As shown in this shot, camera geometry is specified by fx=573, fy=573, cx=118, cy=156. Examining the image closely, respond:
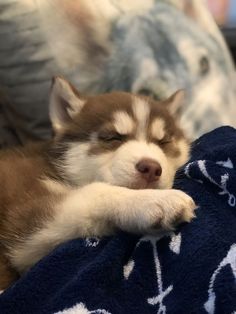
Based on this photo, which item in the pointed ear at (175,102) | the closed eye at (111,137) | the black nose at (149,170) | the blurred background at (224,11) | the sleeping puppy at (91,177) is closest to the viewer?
the sleeping puppy at (91,177)

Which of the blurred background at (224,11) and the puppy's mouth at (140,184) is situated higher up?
the puppy's mouth at (140,184)

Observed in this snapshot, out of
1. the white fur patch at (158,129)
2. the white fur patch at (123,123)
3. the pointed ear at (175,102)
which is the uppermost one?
the white fur patch at (123,123)


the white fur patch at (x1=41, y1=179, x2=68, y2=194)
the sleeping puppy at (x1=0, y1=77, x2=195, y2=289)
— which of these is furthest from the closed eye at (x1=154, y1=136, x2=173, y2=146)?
the white fur patch at (x1=41, y1=179, x2=68, y2=194)

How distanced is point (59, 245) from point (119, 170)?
0.77ft

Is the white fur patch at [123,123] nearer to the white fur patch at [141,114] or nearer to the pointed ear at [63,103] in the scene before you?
the white fur patch at [141,114]

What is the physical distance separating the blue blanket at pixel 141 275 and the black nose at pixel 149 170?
14cm

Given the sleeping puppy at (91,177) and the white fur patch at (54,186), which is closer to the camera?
the sleeping puppy at (91,177)

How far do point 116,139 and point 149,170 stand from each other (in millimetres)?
177

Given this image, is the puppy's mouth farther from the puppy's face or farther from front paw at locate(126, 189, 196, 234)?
front paw at locate(126, 189, 196, 234)

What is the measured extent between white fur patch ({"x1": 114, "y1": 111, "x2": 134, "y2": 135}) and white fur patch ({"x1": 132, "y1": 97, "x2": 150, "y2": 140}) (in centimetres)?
2

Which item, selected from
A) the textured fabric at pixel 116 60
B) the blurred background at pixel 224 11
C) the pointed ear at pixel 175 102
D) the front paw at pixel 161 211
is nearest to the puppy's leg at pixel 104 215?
the front paw at pixel 161 211

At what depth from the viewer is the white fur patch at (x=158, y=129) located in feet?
4.67

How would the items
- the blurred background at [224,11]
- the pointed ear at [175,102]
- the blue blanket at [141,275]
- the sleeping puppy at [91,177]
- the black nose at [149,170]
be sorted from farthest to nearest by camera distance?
the blurred background at [224,11]
the pointed ear at [175,102]
the black nose at [149,170]
the sleeping puppy at [91,177]
the blue blanket at [141,275]

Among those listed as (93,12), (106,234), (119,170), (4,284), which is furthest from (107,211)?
(93,12)
